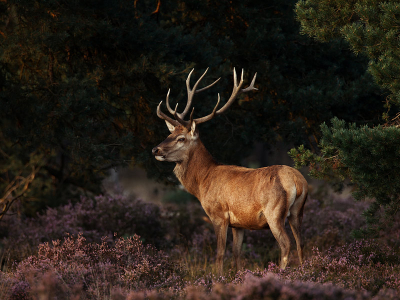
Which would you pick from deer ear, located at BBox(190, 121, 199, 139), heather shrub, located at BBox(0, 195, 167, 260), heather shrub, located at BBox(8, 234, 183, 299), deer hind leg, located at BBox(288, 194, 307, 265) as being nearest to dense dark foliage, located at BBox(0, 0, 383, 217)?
deer ear, located at BBox(190, 121, 199, 139)

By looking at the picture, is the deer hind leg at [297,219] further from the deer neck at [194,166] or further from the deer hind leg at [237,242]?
the deer neck at [194,166]

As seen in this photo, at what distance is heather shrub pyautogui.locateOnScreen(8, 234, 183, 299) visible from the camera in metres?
5.35

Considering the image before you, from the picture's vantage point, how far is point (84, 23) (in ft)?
24.0

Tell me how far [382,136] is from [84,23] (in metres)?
4.54

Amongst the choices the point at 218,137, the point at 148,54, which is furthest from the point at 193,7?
the point at 218,137

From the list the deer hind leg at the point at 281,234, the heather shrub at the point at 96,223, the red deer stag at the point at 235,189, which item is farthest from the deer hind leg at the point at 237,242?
the heather shrub at the point at 96,223

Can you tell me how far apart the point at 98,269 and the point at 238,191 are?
6.76ft

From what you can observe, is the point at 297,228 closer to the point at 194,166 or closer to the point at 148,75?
the point at 194,166

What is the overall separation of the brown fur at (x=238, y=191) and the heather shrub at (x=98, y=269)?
0.99m

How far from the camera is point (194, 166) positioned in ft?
24.8

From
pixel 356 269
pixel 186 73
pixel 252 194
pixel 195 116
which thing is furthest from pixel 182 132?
pixel 356 269

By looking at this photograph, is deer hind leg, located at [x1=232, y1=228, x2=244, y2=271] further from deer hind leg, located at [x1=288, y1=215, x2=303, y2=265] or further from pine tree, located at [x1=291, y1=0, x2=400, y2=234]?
pine tree, located at [x1=291, y1=0, x2=400, y2=234]

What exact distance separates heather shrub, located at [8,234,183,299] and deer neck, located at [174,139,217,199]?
3.86 feet

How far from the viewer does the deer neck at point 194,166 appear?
7.51 m
